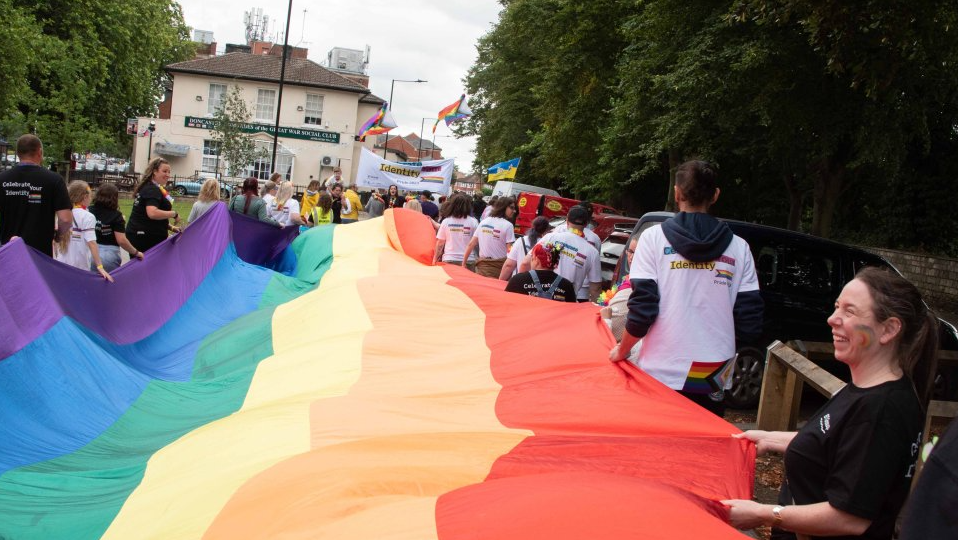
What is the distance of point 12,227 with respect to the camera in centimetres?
787

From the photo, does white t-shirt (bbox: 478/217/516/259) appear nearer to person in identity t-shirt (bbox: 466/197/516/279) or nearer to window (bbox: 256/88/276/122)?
person in identity t-shirt (bbox: 466/197/516/279)

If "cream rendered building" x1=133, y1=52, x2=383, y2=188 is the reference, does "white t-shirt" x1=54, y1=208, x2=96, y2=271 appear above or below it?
below

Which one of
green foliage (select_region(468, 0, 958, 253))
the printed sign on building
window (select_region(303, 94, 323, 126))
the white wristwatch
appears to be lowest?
the white wristwatch

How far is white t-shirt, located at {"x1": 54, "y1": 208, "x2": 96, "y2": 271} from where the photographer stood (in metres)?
8.71

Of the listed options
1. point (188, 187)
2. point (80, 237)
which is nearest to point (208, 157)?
point (188, 187)

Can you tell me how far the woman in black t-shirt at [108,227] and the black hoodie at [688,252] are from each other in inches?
259

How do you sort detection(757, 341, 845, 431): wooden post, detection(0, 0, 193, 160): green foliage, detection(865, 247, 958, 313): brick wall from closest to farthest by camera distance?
detection(757, 341, 845, 431): wooden post, detection(865, 247, 958, 313): brick wall, detection(0, 0, 193, 160): green foliage

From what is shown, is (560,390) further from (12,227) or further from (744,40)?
(744,40)

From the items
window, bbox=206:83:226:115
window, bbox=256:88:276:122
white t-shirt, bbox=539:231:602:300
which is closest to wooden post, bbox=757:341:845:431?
white t-shirt, bbox=539:231:602:300

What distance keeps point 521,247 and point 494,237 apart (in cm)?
130

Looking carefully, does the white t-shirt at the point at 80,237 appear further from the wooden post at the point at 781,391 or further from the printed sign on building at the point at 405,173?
the printed sign on building at the point at 405,173

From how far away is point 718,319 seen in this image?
465 centimetres

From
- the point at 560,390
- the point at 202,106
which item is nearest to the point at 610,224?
the point at 560,390

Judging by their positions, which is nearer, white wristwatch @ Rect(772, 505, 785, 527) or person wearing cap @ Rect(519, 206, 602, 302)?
white wristwatch @ Rect(772, 505, 785, 527)
